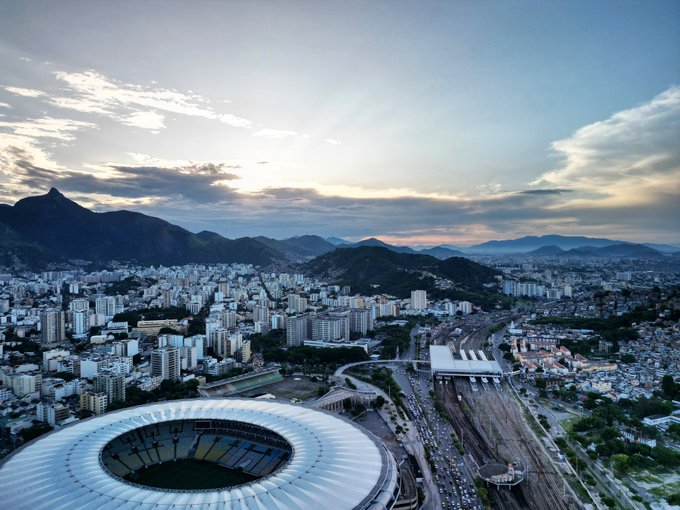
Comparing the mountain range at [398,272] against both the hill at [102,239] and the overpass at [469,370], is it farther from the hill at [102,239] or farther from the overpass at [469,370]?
the hill at [102,239]

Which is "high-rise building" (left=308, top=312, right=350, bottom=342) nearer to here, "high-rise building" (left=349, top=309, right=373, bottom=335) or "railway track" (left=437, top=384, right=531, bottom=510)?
"high-rise building" (left=349, top=309, right=373, bottom=335)

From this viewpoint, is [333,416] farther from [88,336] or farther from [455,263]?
[455,263]

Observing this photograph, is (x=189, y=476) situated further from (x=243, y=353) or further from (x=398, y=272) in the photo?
(x=398, y=272)

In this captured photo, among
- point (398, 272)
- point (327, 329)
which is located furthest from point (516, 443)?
point (398, 272)

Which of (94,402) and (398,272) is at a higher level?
(398,272)

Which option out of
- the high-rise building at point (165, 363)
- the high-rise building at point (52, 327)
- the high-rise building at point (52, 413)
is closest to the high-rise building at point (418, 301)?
the high-rise building at point (165, 363)

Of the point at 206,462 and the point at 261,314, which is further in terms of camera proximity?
the point at 261,314

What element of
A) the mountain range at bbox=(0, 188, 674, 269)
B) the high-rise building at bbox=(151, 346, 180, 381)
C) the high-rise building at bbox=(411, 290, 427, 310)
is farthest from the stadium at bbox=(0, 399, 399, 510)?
the mountain range at bbox=(0, 188, 674, 269)
